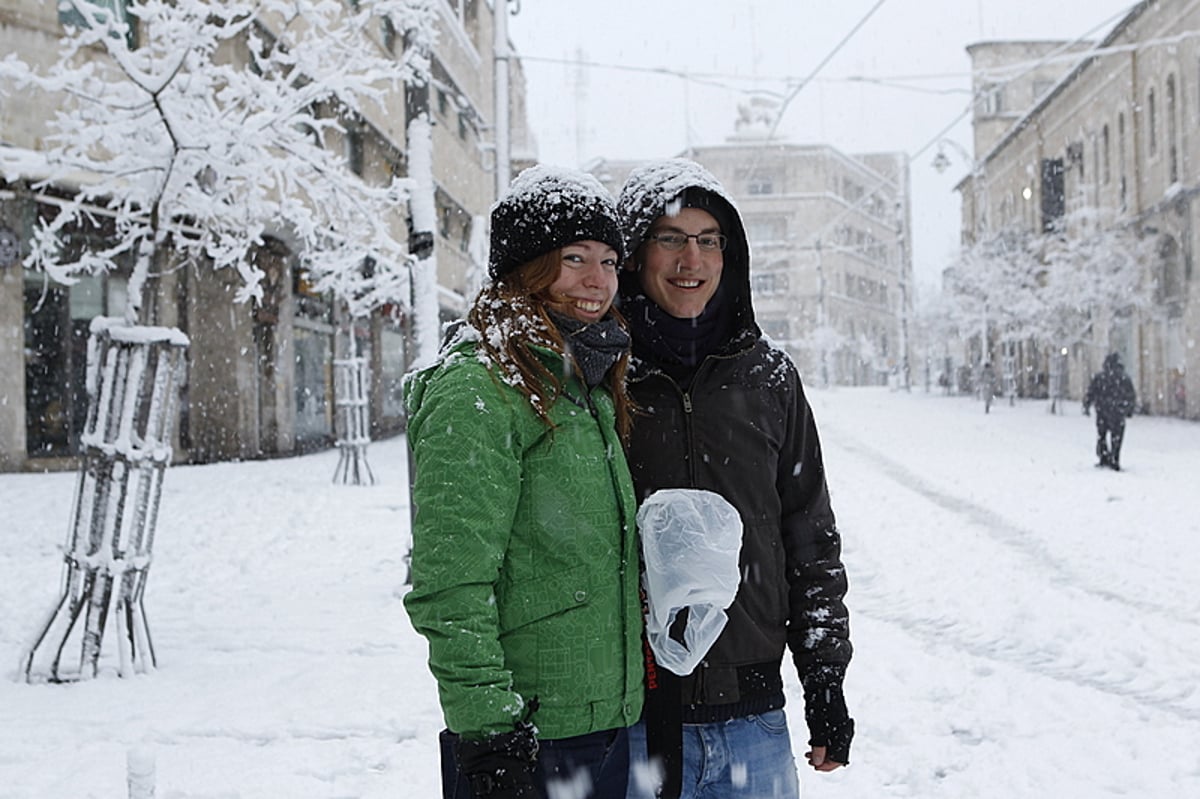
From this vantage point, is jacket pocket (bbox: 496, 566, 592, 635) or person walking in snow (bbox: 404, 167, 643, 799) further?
jacket pocket (bbox: 496, 566, 592, 635)

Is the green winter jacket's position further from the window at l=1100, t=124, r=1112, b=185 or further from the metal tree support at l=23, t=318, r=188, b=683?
the window at l=1100, t=124, r=1112, b=185

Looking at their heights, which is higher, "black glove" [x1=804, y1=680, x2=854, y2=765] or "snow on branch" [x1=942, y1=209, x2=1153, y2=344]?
"snow on branch" [x1=942, y1=209, x2=1153, y2=344]

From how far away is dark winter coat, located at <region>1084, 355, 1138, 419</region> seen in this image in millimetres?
16141

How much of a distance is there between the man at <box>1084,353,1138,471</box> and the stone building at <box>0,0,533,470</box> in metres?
9.97

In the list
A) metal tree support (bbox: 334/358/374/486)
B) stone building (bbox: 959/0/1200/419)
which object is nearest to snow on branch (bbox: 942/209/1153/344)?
stone building (bbox: 959/0/1200/419)

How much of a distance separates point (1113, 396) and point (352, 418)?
12022 mm

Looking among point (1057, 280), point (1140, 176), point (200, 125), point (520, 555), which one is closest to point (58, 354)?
point (200, 125)

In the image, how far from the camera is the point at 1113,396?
16.2 m

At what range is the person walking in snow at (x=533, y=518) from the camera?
1895 mm

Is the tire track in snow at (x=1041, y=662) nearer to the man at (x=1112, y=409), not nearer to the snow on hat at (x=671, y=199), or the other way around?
the snow on hat at (x=671, y=199)

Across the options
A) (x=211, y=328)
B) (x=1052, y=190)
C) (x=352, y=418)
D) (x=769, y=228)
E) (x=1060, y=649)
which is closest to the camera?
(x=1060, y=649)

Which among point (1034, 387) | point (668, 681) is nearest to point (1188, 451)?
point (668, 681)

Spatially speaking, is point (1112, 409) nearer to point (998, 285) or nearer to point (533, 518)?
point (533, 518)

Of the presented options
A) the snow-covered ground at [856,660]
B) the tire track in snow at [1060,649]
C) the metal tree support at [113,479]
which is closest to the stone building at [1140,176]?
the snow-covered ground at [856,660]
